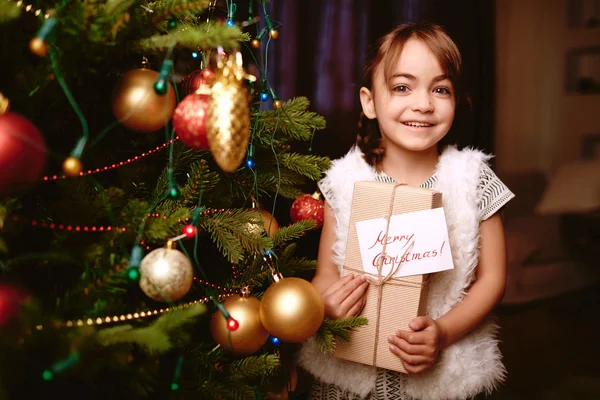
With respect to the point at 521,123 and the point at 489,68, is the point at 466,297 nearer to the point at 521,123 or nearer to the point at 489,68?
the point at 489,68

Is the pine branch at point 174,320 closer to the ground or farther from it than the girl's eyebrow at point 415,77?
closer to the ground

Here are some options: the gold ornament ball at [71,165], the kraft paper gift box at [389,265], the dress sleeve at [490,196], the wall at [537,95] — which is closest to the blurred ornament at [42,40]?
the gold ornament ball at [71,165]

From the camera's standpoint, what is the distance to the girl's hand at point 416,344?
2.93 ft

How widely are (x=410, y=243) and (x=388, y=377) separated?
0.30 meters

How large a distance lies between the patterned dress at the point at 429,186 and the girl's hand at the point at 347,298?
0.18 meters

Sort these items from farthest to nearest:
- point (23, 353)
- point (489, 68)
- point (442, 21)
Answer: point (489, 68)
point (442, 21)
point (23, 353)

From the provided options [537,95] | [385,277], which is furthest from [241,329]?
[537,95]

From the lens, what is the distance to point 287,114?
91 cm

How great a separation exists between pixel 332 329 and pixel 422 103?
0.47 metres

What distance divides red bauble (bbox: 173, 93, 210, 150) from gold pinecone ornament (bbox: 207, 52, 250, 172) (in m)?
0.01

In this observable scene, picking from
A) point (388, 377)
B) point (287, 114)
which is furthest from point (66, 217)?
point (388, 377)

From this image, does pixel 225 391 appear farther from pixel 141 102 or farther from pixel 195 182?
pixel 141 102

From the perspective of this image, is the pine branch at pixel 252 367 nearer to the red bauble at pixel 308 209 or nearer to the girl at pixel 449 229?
the girl at pixel 449 229

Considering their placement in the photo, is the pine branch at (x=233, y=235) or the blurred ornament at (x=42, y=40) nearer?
the blurred ornament at (x=42, y=40)
